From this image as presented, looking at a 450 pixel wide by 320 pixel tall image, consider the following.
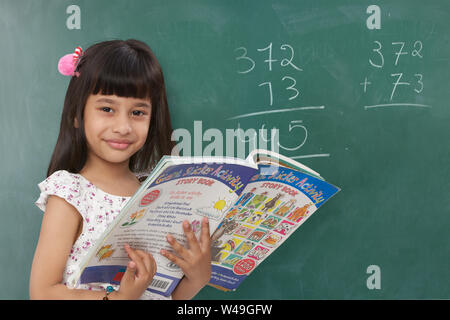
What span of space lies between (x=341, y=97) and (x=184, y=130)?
1.74 feet

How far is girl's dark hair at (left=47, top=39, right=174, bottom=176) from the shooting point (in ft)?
3.19

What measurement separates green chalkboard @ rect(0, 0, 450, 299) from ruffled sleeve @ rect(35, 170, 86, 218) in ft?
1.98

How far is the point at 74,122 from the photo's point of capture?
104cm

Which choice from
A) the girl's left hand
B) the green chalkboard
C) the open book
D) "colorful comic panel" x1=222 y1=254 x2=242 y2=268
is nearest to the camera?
the open book

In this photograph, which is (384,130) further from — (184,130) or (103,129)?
(103,129)

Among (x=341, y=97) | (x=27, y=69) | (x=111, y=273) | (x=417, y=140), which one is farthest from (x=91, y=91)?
(x=417, y=140)

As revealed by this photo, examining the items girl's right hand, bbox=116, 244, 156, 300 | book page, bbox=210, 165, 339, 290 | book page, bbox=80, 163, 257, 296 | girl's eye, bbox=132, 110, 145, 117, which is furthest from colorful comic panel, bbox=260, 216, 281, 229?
girl's eye, bbox=132, 110, 145, 117

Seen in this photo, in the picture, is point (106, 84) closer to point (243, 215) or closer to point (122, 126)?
point (122, 126)

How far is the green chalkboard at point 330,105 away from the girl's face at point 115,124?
0.51m

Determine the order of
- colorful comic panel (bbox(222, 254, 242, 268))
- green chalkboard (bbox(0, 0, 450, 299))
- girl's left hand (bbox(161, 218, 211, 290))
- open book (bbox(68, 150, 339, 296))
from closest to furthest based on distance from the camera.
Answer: open book (bbox(68, 150, 339, 296)) → girl's left hand (bbox(161, 218, 211, 290)) → colorful comic panel (bbox(222, 254, 242, 268)) → green chalkboard (bbox(0, 0, 450, 299))

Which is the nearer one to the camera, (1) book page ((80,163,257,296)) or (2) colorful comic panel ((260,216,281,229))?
(1) book page ((80,163,257,296))

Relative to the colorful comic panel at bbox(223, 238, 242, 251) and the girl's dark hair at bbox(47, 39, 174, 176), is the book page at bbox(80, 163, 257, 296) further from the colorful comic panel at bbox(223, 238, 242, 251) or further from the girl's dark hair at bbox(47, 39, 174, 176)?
the girl's dark hair at bbox(47, 39, 174, 176)

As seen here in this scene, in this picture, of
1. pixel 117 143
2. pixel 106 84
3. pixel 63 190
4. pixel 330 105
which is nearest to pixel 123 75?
pixel 106 84

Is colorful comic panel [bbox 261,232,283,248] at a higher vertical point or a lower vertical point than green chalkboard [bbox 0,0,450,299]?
lower
